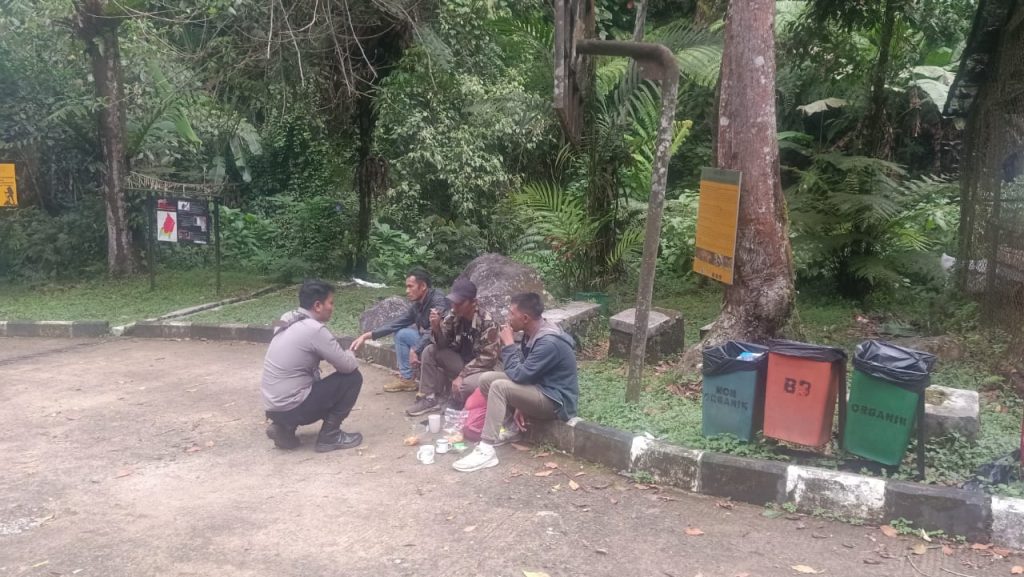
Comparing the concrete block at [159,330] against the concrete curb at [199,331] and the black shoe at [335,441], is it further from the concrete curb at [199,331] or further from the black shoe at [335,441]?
the black shoe at [335,441]

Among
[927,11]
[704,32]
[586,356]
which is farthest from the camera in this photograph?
[927,11]

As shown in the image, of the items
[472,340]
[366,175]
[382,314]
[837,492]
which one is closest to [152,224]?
[366,175]

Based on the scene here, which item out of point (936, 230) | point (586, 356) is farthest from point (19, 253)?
point (936, 230)

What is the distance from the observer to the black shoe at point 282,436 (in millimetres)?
5812

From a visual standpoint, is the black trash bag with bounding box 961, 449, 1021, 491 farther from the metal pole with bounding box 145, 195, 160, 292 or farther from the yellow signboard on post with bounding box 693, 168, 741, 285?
the metal pole with bounding box 145, 195, 160, 292

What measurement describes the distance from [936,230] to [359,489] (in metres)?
11.0

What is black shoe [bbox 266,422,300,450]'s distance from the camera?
19.1 ft

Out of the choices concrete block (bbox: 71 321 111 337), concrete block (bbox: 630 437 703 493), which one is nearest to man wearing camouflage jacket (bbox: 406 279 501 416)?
concrete block (bbox: 630 437 703 493)

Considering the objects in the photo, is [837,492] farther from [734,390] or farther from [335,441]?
[335,441]

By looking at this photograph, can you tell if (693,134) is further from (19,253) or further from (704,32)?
(19,253)

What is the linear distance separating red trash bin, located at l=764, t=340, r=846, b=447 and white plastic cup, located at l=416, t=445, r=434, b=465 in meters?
2.28

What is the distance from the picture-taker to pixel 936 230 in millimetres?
12703

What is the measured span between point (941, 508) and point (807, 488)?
2.22 feet

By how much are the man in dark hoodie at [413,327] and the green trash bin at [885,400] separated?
125 inches
